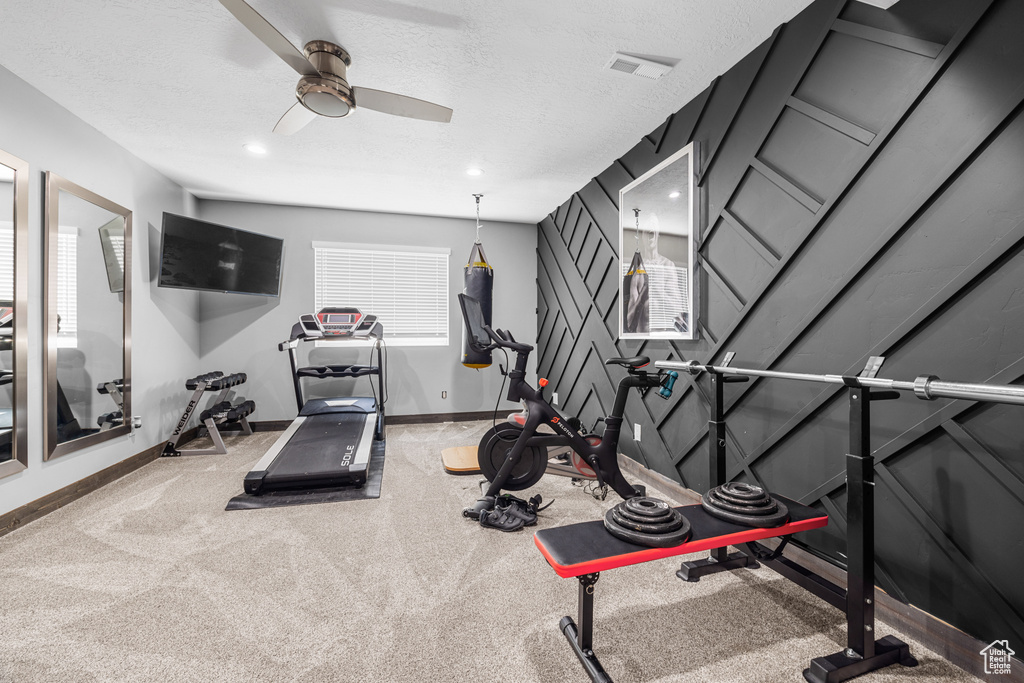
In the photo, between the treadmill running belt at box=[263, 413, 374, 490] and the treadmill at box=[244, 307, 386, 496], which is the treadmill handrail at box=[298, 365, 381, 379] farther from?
the treadmill running belt at box=[263, 413, 374, 490]

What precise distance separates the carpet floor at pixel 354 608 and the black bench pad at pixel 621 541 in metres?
0.39

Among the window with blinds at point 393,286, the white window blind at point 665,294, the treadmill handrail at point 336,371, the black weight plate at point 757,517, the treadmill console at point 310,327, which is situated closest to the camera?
the black weight plate at point 757,517

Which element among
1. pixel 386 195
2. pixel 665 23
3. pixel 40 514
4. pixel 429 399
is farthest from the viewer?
pixel 429 399

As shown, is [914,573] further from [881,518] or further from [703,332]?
[703,332]

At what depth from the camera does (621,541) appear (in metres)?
1.45

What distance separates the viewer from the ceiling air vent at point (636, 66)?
2.38 m

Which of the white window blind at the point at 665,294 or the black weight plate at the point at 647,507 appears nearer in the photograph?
the black weight plate at the point at 647,507

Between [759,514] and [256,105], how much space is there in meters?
3.75

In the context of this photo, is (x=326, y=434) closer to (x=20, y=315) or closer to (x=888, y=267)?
(x=20, y=315)

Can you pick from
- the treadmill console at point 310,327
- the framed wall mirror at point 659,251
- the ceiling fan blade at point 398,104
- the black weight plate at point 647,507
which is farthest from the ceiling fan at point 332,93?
the treadmill console at point 310,327

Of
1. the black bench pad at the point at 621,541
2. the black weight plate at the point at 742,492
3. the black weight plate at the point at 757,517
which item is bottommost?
the black bench pad at the point at 621,541

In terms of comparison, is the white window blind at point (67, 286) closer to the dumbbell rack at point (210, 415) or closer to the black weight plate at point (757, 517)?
the dumbbell rack at point (210, 415)

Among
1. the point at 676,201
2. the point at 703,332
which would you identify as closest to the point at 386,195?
the point at 676,201

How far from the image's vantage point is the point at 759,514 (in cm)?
162
